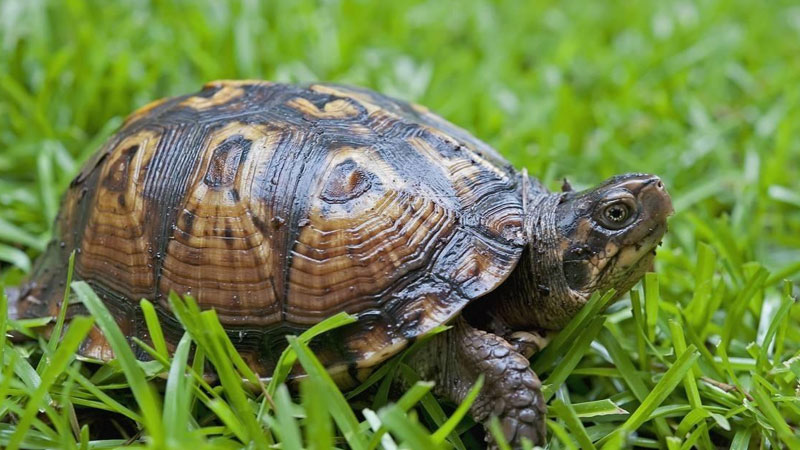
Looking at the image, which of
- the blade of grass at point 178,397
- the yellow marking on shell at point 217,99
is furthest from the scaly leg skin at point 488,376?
the yellow marking on shell at point 217,99

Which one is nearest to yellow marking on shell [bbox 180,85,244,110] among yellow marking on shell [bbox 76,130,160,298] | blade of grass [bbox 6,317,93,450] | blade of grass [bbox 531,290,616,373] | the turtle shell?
the turtle shell

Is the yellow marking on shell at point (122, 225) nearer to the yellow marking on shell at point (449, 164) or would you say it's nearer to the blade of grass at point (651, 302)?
the yellow marking on shell at point (449, 164)

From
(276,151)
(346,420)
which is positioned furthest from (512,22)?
(346,420)

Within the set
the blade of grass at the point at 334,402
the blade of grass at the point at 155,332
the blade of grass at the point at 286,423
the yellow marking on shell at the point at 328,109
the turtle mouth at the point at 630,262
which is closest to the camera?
the blade of grass at the point at 286,423

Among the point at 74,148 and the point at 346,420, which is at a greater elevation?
the point at 74,148

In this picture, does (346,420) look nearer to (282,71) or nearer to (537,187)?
(537,187)

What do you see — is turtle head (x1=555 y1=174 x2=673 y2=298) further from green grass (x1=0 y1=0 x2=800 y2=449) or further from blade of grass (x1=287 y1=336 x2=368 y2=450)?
blade of grass (x1=287 y1=336 x2=368 y2=450)
